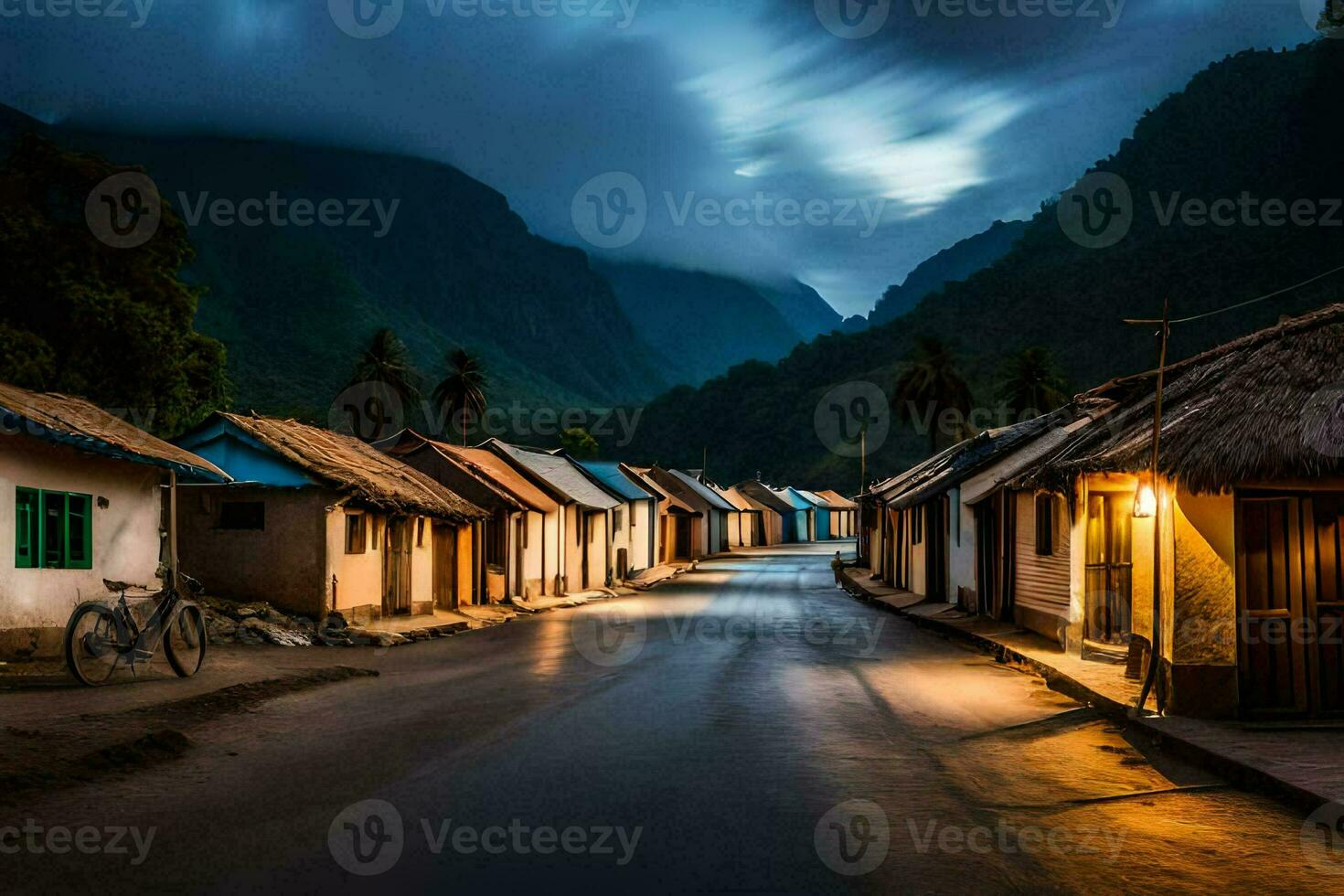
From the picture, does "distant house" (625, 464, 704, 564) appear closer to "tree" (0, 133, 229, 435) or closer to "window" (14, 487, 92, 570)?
"tree" (0, 133, 229, 435)

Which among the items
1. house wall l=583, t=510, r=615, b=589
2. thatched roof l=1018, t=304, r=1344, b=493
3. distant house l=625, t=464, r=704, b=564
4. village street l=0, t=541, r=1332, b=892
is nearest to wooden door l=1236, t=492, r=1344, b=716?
thatched roof l=1018, t=304, r=1344, b=493

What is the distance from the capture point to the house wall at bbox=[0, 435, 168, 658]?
14773 millimetres

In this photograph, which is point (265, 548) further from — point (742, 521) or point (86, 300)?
point (742, 521)

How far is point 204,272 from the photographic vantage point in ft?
584

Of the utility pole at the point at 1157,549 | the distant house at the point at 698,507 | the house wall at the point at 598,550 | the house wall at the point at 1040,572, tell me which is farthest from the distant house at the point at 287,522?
the distant house at the point at 698,507

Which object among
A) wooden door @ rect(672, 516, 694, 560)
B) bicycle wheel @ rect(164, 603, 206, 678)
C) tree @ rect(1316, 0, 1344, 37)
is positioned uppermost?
tree @ rect(1316, 0, 1344, 37)

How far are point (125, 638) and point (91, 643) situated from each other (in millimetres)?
426

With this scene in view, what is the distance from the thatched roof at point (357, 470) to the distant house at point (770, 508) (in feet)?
225

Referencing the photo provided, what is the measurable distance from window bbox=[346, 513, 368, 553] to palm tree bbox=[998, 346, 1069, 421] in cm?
5596

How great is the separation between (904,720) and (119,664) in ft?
35.3

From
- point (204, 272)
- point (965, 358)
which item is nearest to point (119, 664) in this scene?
point (965, 358)

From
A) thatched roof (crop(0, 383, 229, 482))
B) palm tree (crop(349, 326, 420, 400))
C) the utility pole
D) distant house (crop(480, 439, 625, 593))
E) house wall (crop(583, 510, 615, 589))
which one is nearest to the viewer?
the utility pole

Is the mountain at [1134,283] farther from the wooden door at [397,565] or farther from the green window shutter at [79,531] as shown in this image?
the green window shutter at [79,531]

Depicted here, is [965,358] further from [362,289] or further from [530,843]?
[530,843]
